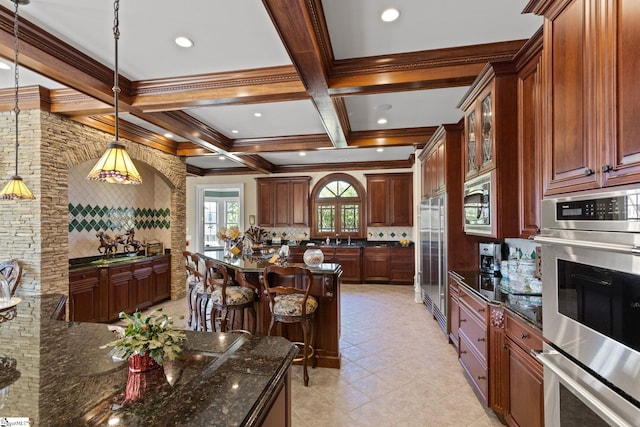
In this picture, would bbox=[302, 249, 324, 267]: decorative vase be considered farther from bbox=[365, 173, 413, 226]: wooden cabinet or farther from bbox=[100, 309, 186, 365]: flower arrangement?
bbox=[365, 173, 413, 226]: wooden cabinet

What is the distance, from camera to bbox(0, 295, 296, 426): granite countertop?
0.93 meters

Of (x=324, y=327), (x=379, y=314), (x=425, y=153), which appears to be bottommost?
(x=379, y=314)

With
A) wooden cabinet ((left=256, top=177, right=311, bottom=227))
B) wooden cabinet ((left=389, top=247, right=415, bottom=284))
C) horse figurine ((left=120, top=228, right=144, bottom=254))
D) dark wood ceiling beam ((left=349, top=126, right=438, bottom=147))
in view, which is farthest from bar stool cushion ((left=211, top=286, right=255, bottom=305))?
wooden cabinet ((left=256, top=177, right=311, bottom=227))

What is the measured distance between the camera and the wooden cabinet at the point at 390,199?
729 centimetres

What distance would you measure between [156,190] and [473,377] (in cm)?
617

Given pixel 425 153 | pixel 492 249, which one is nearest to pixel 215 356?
pixel 492 249

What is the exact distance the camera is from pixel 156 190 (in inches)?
243

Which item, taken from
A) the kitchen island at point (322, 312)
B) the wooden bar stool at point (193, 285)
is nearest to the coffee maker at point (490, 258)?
the kitchen island at point (322, 312)

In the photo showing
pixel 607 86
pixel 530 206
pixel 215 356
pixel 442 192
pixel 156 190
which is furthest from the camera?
pixel 156 190

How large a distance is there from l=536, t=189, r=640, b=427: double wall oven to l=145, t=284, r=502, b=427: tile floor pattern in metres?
1.11

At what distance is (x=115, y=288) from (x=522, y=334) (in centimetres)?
505

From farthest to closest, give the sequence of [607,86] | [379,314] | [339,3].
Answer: [379,314], [339,3], [607,86]

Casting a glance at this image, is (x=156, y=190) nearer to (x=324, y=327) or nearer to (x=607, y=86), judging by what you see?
(x=324, y=327)

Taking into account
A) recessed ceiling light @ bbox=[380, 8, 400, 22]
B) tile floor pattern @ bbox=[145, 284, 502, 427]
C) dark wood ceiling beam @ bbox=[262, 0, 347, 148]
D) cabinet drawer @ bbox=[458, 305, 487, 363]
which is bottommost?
tile floor pattern @ bbox=[145, 284, 502, 427]
